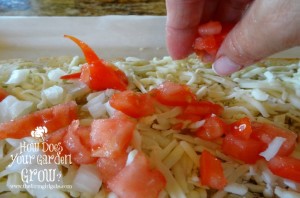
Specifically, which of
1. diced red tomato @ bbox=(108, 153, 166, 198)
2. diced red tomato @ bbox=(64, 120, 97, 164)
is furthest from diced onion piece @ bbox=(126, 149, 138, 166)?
diced red tomato @ bbox=(64, 120, 97, 164)

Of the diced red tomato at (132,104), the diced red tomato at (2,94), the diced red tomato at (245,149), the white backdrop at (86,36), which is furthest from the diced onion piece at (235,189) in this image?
the white backdrop at (86,36)

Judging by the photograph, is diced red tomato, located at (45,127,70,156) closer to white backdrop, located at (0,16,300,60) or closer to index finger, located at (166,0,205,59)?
index finger, located at (166,0,205,59)

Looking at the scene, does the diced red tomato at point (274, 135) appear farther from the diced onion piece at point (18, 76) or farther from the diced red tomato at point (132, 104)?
the diced onion piece at point (18, 76)

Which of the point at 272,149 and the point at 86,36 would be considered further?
the point at 86,36

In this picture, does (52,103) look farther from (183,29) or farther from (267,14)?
(267,14)

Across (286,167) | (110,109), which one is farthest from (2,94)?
(286,167)

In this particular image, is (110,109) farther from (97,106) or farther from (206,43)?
(206,43)
